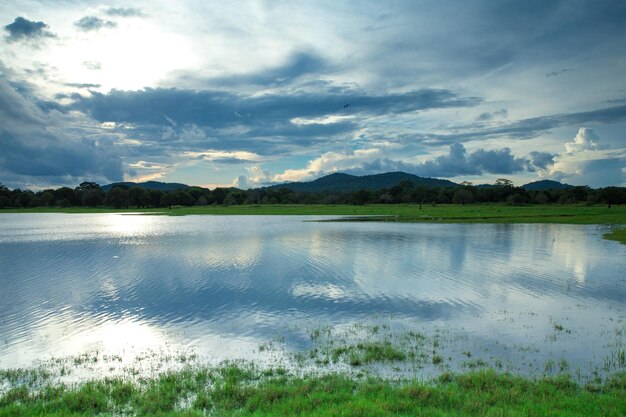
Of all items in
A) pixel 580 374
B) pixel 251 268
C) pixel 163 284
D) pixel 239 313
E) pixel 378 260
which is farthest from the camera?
pixel 378 260

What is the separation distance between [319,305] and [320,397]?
1101cm

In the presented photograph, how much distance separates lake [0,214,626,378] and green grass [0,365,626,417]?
1612 mm

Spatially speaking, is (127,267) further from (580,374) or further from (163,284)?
(580,374)

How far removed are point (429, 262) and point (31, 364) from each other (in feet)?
87.3

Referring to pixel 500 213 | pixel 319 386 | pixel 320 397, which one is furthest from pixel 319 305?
pixel 500 213

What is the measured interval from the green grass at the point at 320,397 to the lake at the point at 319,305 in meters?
1.61

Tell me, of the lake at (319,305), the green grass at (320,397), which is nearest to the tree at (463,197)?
the lake at (319,305)

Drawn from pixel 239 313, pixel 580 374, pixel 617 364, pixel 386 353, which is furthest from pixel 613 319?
pixel 239 313

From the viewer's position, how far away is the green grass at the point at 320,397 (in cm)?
870

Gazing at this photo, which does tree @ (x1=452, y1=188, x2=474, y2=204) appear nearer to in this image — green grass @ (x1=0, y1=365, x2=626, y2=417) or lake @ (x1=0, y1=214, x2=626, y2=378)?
lake @ (x1=0, y1=214, x2=626, y2=378)

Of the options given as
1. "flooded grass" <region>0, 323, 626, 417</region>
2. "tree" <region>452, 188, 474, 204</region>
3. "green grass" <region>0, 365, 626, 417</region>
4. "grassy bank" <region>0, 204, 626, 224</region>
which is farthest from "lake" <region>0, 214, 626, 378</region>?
→ "tree" <region>452, 188, 474, 204</region>

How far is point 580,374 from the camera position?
1132 centimetres

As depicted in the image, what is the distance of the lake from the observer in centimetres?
1391

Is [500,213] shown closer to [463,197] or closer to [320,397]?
[463,197]
